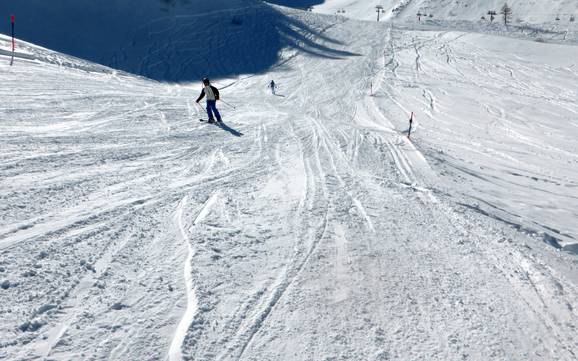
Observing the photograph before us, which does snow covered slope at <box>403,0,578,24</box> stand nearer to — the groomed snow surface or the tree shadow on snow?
the tree shadow on snow

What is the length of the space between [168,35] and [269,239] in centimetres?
4228

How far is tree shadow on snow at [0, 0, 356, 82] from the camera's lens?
3959cm

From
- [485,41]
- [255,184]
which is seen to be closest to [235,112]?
[255,184]

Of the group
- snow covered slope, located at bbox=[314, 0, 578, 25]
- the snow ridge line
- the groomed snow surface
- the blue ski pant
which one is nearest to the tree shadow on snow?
the blue ski pant

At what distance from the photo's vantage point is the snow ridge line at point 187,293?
14.6 ft

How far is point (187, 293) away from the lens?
17.4 feet

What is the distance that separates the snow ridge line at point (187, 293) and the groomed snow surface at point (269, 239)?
0.08 feet

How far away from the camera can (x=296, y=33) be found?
158 feet

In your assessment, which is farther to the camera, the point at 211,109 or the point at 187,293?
the point at 211,109

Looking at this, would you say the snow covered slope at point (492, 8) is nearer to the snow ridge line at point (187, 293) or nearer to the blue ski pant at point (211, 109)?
the blue ski pant at point (211, 109)

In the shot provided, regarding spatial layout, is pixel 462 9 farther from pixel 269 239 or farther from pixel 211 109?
pixel 269 239

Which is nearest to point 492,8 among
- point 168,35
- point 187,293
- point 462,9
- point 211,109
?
point 462,9

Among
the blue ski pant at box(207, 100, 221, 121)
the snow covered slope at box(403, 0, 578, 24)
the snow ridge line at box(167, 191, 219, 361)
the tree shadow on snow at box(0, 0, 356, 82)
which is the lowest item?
the snow ridge line at box(167, 191, 219, 361)

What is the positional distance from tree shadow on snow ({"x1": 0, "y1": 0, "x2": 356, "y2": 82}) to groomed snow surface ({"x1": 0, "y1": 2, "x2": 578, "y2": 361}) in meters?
24.8
